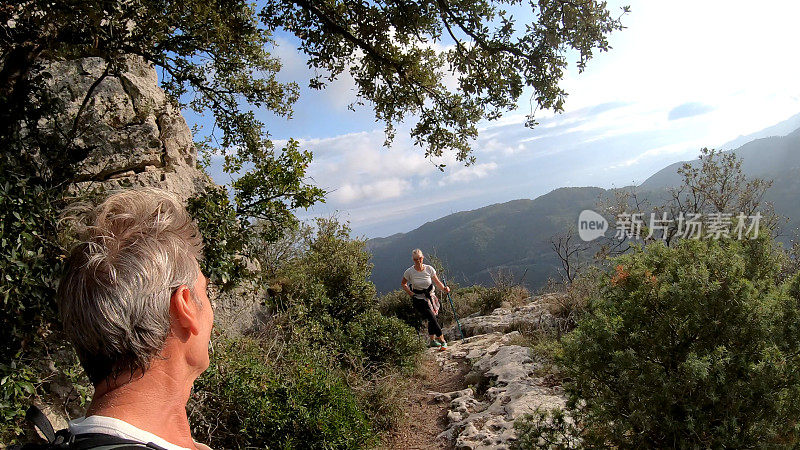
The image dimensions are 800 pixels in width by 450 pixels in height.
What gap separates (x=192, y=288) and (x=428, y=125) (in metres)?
4.98

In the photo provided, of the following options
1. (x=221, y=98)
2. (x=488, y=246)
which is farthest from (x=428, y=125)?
(x=488, y=246)

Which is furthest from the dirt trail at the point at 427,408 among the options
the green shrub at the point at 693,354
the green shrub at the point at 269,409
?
the green shrub at the point at 693,354

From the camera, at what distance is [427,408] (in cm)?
676

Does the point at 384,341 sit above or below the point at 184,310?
below

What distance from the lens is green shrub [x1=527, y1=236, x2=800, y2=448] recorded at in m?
2.81

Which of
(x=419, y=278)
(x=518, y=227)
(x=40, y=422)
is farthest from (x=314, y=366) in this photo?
(x=518, y=227)

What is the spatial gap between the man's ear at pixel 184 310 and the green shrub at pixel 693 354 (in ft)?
9.23

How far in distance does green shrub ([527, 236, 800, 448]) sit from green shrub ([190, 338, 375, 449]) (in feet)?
7.58

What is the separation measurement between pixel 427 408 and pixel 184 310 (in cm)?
605

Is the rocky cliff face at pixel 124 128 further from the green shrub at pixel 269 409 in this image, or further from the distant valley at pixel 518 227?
the distant valley at pixel 518 227

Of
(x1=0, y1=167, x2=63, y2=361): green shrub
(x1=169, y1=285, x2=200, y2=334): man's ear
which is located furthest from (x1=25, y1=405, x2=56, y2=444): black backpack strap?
(x1=0, y1=167, x2=63, y2=361): green shrub

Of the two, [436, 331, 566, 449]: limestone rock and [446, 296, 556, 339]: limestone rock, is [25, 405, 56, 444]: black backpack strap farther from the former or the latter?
[446, 296, 556, 339]: limestone rock

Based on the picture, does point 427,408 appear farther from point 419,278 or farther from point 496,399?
point 419,278

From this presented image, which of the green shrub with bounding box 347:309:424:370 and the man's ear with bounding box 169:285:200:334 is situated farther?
the green shrub with bounding box 347:309:424:370
